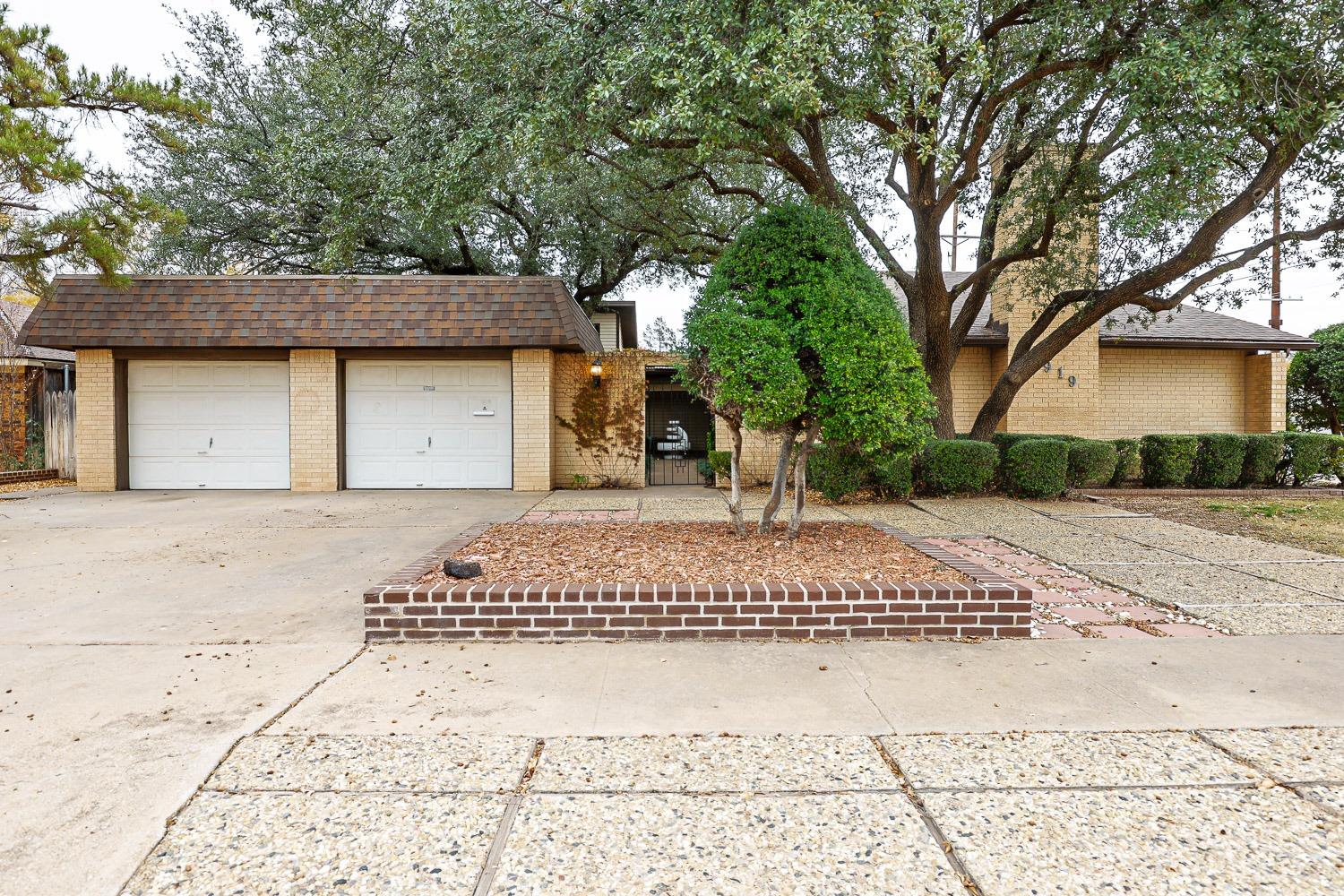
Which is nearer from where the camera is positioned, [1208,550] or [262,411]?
[1208,550]

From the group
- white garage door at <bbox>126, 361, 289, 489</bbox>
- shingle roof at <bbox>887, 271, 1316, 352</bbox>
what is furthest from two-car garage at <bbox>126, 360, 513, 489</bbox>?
shingle roof at <bbox>887, 271, 1316, 352</bbox>

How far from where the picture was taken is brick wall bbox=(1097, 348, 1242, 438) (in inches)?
559

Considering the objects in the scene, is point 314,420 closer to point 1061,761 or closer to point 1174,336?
point 1061,761

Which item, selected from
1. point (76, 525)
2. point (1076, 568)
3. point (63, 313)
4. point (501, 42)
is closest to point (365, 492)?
point (76, 525)

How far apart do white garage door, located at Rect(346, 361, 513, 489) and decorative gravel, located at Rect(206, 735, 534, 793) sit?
30.3 ft

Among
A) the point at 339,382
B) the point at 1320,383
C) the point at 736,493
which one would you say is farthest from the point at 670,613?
the point at 1320,383

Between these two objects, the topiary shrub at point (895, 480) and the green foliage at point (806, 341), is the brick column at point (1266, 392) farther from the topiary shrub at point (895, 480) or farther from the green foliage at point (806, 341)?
the green foliage at point (806, 341)

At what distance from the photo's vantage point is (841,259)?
5215 mm

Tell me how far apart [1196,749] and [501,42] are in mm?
7570

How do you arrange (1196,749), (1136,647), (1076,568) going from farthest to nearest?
(1076,568) → (1136,647) → (1196,749)

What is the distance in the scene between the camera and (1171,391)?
14.3 metres

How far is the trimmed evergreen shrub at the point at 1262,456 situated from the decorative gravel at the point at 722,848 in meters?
12.3

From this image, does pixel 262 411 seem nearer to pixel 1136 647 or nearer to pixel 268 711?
pixel 268 711

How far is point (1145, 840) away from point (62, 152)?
12945mm
